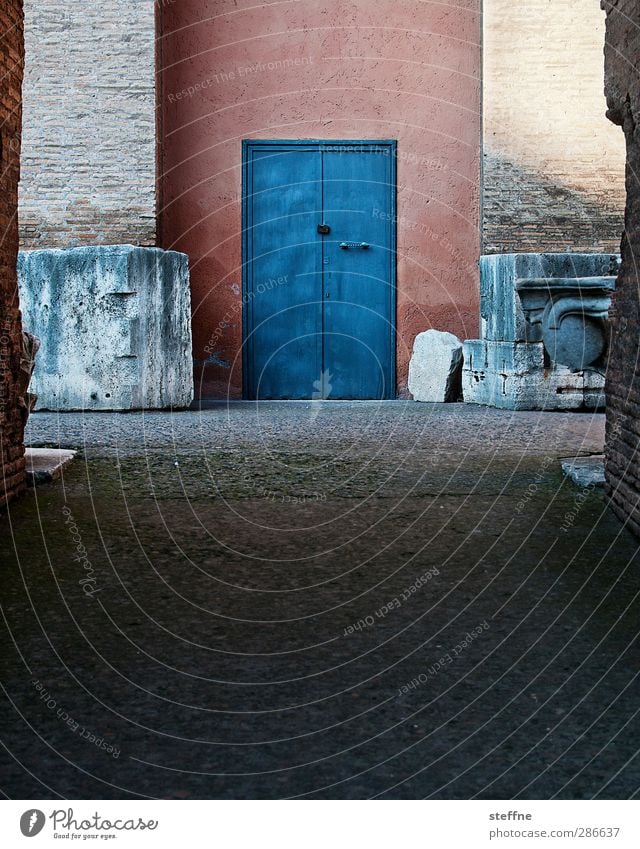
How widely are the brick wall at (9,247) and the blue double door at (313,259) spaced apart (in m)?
6.02

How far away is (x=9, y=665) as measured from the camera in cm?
246

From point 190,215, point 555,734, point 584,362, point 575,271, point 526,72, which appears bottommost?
point 555,734

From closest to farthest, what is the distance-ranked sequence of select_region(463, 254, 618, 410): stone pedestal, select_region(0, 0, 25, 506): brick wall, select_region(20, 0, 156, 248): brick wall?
1. select_region(0, 0, 25, 506): brick wall
2. select_region(463, 254, 618, 410): stone pedestal
3. select_region(20, 0, 156, 248): brick wall

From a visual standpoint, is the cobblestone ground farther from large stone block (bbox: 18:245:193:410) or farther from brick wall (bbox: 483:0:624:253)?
brick wall (bbox: 483:0:624:253)

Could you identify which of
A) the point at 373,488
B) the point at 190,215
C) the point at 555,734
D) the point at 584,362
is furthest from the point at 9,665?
the point at 190,215

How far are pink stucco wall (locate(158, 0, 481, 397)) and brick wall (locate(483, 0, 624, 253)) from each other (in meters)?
0.52

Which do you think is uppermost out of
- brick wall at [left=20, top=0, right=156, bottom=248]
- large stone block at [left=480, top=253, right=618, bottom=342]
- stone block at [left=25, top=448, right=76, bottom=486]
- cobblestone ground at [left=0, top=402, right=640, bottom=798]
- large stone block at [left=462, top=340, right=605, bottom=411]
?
brick wall at [left=20, top=0, right=156, bottom=248]

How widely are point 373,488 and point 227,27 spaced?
7299 millimetres

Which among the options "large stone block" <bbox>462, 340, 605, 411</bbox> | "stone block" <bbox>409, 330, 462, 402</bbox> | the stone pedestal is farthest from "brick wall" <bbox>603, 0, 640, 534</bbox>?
"stone block" <bbox>409, 330, 462, 402</bbox>

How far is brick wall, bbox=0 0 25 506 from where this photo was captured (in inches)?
174

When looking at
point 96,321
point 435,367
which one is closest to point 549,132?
point 435,367

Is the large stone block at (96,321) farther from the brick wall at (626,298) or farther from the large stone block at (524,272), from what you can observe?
the brick wall at (626,298)

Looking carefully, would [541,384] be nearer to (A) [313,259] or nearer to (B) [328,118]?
(A) [313,259]

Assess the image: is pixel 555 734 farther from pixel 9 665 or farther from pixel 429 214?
pixel 429 214
